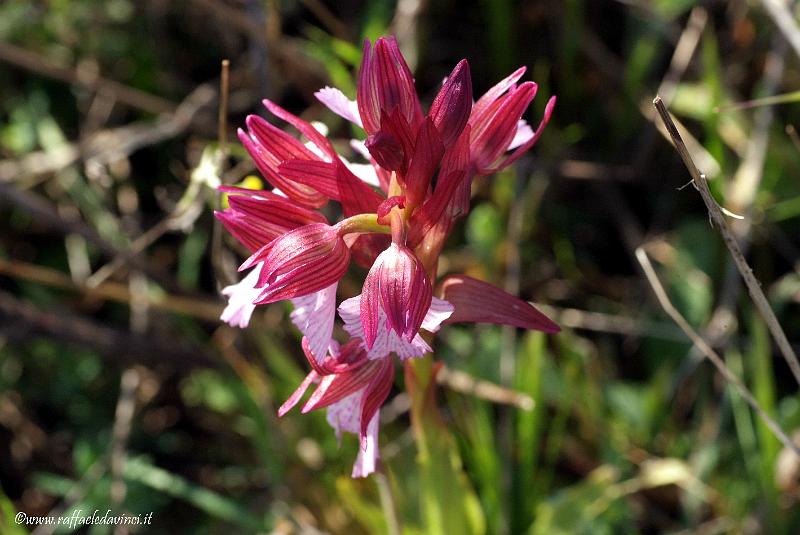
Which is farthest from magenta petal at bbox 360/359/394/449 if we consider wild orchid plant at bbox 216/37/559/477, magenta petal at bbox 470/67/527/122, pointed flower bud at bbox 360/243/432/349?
magenta petal at bbox 470/67/527/122

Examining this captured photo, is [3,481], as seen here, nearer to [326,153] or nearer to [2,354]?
[2,354]

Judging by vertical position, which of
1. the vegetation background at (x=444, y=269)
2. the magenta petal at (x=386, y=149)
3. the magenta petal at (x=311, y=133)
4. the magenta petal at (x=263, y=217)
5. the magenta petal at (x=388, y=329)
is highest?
the magenta petal at (x=386, y=149)

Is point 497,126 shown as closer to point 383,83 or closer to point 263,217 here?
point 383,83

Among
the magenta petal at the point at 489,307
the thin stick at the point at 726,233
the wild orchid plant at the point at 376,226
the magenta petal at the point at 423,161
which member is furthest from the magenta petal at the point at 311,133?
the thin stick at the point at 726,233

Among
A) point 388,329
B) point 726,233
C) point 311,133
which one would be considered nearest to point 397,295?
point 388,329

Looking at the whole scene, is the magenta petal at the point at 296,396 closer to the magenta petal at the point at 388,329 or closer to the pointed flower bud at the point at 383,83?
the magenta petal at the point at 388,329

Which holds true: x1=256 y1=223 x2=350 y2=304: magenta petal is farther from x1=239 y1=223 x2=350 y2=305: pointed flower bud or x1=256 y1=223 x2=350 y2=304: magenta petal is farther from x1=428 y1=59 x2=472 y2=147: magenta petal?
x1=428 y1=59 x2=472 y2=147: magenta petal
